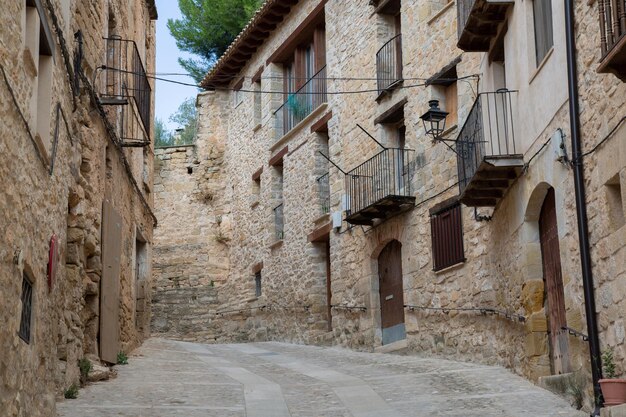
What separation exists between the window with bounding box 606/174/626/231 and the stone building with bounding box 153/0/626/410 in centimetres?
1

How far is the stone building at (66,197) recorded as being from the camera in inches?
278

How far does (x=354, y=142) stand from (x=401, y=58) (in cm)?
229

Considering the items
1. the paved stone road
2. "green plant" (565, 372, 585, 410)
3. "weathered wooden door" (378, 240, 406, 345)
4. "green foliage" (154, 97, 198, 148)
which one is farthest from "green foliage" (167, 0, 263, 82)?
"green plant" (565, 372, 585, 410)

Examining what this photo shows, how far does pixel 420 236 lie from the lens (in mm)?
15727

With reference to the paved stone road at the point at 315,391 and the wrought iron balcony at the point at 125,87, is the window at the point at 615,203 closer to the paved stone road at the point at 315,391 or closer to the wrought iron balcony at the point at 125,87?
the paved stone road at the point at 315,391

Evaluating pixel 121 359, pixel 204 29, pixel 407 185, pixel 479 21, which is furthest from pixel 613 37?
pixel 204 29

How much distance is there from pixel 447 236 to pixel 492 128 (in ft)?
10.4

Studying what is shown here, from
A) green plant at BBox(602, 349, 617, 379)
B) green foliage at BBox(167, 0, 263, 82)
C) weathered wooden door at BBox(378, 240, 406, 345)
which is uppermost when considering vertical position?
green foliage at BBox(167, 0, 263, 82)

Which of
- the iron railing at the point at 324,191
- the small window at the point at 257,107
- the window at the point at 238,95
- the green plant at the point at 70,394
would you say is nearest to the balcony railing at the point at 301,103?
the small window at the point at 257,107

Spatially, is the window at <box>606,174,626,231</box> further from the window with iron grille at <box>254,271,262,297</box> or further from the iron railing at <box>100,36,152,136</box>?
the window with iron grille at <box>254,271,262,297</box>

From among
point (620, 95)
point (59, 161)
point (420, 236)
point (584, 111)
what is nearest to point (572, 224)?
point (584, 111)

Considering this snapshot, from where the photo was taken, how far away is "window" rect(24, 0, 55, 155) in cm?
777

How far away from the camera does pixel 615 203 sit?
8.31 metres

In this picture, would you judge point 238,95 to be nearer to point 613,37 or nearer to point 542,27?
point 542,27
